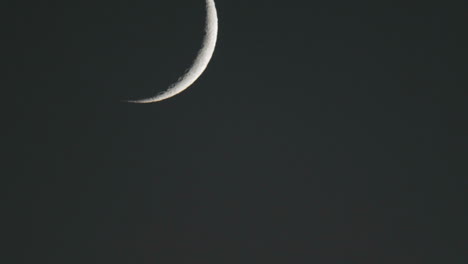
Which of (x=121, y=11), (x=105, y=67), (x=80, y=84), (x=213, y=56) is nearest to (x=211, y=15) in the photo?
(x=213, y=56)

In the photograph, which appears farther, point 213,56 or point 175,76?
point 213,56

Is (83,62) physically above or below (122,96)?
above

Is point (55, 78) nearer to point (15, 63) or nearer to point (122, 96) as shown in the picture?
point (15, 63)

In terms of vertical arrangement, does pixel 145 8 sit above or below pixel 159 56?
above

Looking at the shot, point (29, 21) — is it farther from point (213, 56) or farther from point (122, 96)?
point (213, 56)

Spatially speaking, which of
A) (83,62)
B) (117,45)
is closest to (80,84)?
(83,62)

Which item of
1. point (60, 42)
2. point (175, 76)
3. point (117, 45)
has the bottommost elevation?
point (175, 76)
